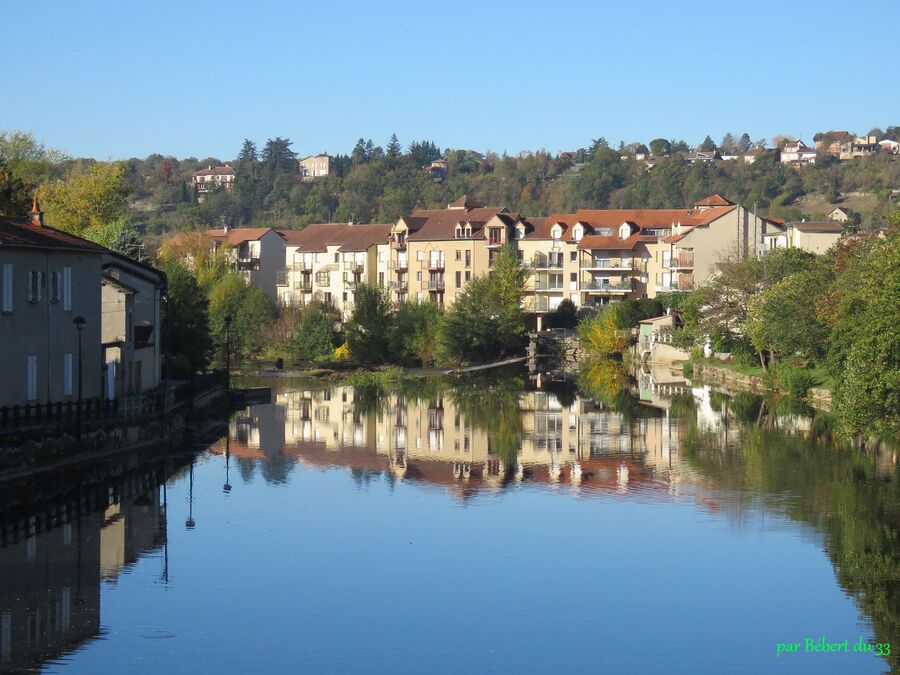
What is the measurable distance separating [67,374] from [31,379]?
206 centimetres

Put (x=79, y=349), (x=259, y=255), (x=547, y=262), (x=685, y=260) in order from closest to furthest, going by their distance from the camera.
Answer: (x=79, y=349)
(x=685, y=260)
(x=547, y=262)
(x=259, y=255)

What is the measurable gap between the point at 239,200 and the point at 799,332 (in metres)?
134

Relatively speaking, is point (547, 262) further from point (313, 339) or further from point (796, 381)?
point (796, 381)

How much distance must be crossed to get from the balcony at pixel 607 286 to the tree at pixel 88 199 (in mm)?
32420

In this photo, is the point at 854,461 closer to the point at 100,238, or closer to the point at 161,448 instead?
the point at 161,448

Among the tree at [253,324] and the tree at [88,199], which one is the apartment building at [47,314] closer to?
the tree at [88,199]

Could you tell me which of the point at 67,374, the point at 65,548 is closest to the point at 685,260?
the point at 67,374

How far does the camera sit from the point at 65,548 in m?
23.5

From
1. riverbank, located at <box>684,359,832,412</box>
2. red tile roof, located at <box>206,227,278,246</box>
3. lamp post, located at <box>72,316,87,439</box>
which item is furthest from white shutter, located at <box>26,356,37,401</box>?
red tile roof, located at <box>206,227,278,246</box>

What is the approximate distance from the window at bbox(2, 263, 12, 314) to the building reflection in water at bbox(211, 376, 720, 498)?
24.2 feet

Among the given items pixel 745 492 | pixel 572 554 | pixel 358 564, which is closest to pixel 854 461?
pixel 745 492

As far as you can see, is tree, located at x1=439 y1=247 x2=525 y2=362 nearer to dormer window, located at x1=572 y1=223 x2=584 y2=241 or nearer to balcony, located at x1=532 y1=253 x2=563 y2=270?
balcony, located at x1=532 y1=253 x2=563 y2=270


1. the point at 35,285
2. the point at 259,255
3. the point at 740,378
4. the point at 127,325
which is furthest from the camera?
the point at 259,255

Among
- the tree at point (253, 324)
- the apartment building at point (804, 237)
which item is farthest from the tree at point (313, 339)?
the apartment building at point (804, 237)
